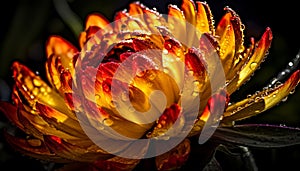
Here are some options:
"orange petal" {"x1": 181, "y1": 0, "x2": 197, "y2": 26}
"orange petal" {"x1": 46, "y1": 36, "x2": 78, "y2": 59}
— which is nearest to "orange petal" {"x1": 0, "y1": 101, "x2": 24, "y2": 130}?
"orange petal" {"x1": 46, "y1": 36, "x2": 78, "y2": 59}

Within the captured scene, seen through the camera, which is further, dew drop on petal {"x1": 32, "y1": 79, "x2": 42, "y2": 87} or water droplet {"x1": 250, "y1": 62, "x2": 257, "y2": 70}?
dew drop on petal {"x1": 32, "y1": 79, "x2": 42, "y2": 87}

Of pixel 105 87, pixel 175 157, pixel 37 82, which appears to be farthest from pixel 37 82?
pixel 175 157

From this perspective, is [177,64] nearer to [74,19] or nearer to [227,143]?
[227,143]

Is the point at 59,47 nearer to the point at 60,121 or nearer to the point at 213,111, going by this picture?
the point at 60,121

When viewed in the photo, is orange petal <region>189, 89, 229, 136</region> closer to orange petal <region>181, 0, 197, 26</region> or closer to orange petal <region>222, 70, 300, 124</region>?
orange petal <region>222, 70, 300, 124</region>

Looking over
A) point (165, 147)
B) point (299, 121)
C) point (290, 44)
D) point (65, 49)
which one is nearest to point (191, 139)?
point (165, 147)

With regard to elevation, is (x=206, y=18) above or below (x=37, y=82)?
above
